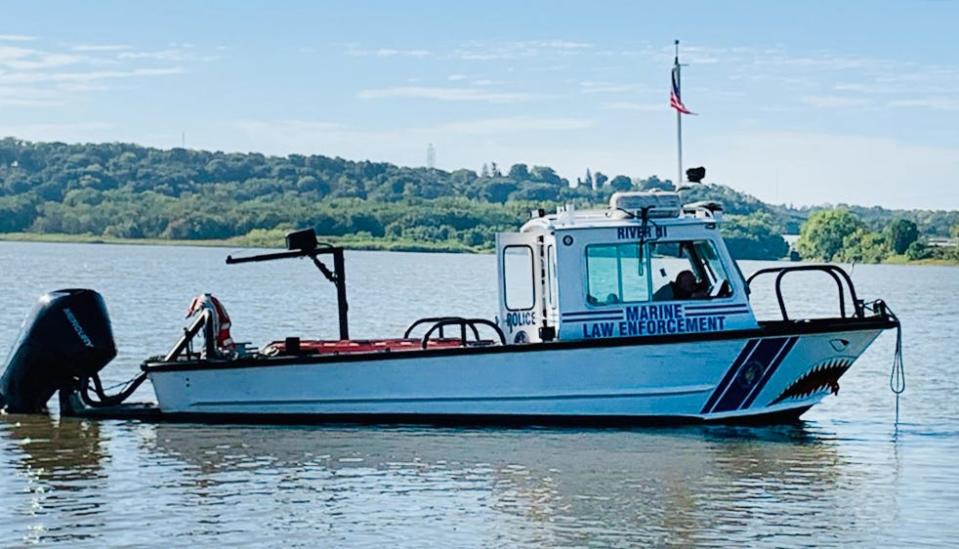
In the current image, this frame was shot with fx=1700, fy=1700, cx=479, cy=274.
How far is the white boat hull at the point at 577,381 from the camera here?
19.0 meters

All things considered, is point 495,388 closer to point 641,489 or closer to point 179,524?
point 641,489

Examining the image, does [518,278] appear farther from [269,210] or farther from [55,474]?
[269,210]

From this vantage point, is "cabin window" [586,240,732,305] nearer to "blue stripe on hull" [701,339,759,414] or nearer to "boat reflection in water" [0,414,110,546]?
"blue stripe on hull" [701,339,759,414]

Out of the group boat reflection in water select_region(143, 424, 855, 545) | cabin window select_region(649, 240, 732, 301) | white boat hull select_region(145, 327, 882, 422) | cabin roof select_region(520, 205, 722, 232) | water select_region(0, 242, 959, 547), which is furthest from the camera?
cabin roof select_region(520, 205, 722, 232)

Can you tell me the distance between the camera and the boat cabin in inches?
755

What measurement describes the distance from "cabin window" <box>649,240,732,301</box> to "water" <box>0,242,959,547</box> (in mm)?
1579

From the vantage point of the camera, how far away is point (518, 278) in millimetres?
19797

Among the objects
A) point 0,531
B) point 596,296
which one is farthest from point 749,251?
point 0,531

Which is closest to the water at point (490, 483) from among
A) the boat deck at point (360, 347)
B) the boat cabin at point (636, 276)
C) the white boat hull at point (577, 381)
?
the white boat hull at point (577, 381)

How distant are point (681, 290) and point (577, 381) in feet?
5.18

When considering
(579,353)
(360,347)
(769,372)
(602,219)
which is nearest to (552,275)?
(602,219)

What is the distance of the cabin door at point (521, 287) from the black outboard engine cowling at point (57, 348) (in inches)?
187

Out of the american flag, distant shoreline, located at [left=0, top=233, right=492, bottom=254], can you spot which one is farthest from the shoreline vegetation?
the american flag

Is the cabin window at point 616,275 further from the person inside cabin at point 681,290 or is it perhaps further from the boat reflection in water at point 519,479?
the boat reflection in water at point 519,479
